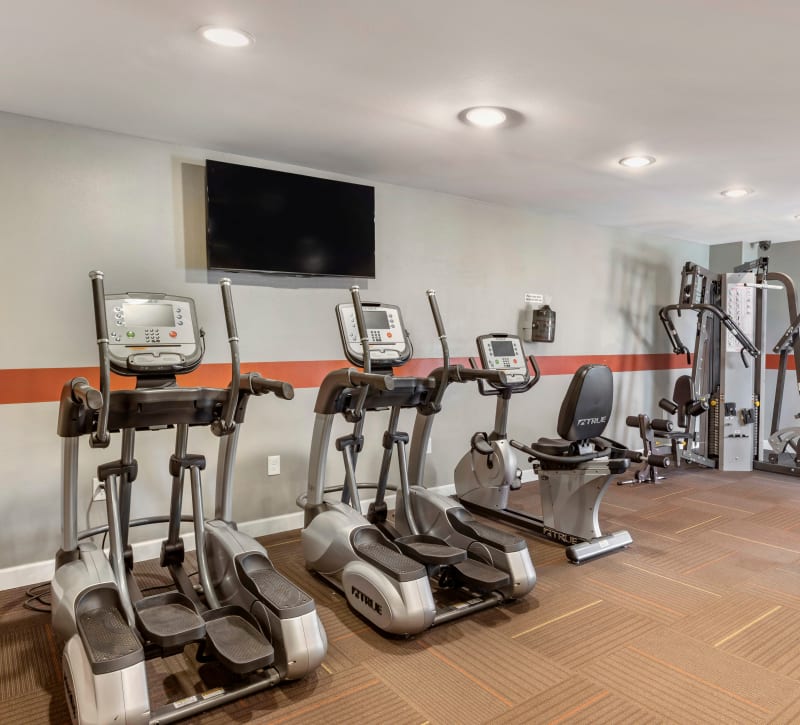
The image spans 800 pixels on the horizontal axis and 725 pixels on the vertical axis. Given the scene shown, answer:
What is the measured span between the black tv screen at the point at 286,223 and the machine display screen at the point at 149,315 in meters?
1.03

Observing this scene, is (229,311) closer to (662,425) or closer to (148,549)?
(148,549)

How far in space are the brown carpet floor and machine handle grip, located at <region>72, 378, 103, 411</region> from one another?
1.11 metres

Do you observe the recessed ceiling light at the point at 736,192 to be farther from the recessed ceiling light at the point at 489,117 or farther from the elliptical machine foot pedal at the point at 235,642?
the elliptical machine foot pedal at the point at 235,642

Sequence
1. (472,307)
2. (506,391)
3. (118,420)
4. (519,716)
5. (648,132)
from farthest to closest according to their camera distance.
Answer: (472,307) → (506,391) → (648,132) → (118,420) → (519,716)

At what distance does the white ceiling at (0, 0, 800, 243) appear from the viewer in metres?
2.17

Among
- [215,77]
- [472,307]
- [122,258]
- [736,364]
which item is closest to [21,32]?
[215,77]

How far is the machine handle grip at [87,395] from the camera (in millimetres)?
2121

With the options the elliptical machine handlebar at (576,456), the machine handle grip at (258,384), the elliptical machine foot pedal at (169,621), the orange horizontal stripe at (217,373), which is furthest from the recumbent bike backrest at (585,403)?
the elliptical machine foot pedal at (169,621)

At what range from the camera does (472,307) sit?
513 cm

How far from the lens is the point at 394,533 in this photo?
3643 millimetres

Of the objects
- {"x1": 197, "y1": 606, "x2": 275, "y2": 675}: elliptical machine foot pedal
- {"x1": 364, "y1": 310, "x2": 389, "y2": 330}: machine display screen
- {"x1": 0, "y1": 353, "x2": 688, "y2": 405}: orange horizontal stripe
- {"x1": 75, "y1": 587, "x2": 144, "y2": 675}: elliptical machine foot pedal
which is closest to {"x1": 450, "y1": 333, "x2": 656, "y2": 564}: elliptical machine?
{"x1": 364, "y1": 310, "x2": 389, "y2": 330}: machine display screen

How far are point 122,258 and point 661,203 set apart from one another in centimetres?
433

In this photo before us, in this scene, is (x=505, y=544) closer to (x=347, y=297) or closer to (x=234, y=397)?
(x=234, y=397)

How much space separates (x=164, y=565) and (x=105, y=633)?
91cm
